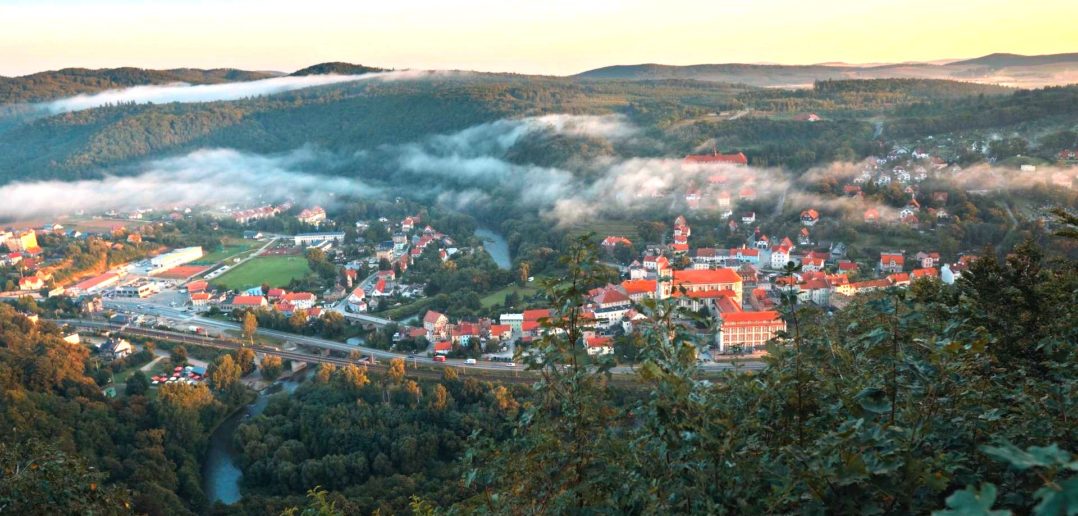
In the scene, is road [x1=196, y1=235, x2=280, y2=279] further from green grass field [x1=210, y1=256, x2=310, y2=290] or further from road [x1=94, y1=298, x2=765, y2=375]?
road [x1=94, y1=298, x2=765, y2=375]

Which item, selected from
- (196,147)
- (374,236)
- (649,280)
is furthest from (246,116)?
(649,280)

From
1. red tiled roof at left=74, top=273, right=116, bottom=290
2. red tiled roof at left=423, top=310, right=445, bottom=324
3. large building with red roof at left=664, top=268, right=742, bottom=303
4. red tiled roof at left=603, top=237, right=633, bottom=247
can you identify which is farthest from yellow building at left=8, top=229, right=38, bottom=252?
large building with red roof at left=664, top=268, right=742, bottom=303

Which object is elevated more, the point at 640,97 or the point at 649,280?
the point at 640,97

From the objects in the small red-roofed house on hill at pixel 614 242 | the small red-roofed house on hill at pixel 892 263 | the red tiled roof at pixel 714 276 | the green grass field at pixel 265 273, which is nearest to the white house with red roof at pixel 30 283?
the green grass field at pixel 265 273

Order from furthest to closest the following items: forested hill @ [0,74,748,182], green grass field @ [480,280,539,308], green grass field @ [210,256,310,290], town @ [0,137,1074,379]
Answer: forested hill @ [0,74,748,182], green grass field @ [210,256,310,290], green grass field @ [480,280,539,308], town @ [0,137,1074,379]

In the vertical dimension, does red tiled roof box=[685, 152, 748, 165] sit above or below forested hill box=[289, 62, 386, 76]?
below

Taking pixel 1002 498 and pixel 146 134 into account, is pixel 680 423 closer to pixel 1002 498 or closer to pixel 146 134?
pixel 1002 498

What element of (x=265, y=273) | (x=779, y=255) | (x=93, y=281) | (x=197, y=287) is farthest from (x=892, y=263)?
(x=93, y=281)
